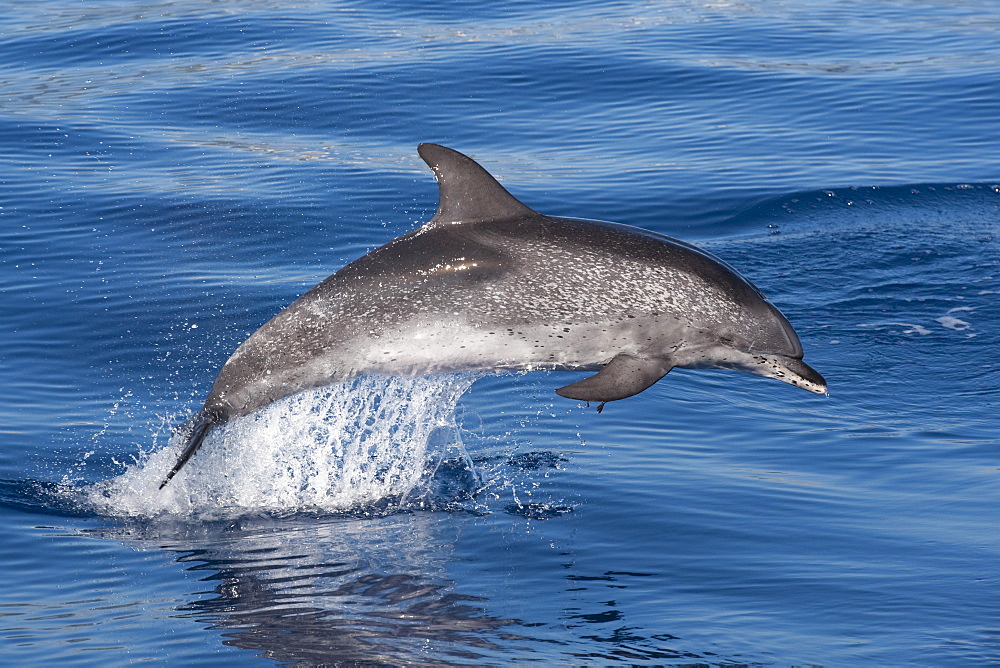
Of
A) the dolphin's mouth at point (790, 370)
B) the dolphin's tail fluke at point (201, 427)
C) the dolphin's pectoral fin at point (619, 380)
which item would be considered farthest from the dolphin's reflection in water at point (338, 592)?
the dolphin's mouth at point (790, 370)

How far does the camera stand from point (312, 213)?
56.2 ft

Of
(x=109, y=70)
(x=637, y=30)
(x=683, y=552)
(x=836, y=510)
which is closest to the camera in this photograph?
(x=683, y=552)

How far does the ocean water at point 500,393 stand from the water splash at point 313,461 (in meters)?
0.03

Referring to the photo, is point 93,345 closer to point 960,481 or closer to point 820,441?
point 820,441

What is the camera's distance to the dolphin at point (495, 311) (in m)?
8.91

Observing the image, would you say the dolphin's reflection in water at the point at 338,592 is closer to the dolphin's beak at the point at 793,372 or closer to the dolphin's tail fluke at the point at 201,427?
the dolphin's tail fluke at the point at 201,427

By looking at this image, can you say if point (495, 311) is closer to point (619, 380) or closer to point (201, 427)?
point (619, 380)

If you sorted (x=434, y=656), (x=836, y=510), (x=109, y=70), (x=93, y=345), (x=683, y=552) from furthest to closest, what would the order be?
(x=109, y=70), (x=93, y=345), (x=836, y=510), (x=683, y=552), (x=434, y=656)

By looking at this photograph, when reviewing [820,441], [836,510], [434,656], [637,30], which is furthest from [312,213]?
[637,30]

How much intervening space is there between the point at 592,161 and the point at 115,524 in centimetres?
1111

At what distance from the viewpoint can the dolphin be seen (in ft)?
29.2

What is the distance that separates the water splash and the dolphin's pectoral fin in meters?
1.95

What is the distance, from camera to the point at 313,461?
10594 mm

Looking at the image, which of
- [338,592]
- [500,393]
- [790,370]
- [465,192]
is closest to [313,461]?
[500,393]
